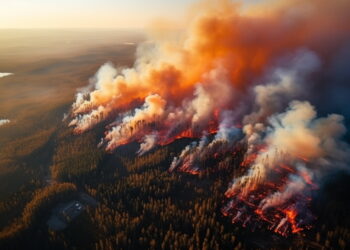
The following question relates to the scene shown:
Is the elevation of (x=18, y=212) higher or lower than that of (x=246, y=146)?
lower

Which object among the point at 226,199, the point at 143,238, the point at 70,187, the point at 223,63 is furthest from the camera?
the point at 223,63

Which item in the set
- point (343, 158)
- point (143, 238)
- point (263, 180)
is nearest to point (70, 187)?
point (143, 238)

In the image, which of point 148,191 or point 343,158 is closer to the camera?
point 148,191

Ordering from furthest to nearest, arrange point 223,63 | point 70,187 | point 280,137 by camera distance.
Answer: point 223,63, point 280,137, point 70,187

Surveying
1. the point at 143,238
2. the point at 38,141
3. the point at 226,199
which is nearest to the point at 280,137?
the point at 226,199

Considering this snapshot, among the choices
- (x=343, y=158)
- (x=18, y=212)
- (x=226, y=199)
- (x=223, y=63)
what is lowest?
(x=18, y=212)

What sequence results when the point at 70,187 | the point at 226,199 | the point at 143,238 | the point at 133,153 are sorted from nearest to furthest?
the point at 143,238 → the point at 226,199 → the point at 70,187 → the point at 133,153

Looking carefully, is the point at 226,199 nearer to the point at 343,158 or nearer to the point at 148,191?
the point at 148,191

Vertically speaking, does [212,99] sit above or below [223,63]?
below

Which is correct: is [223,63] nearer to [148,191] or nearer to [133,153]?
[133,153]
